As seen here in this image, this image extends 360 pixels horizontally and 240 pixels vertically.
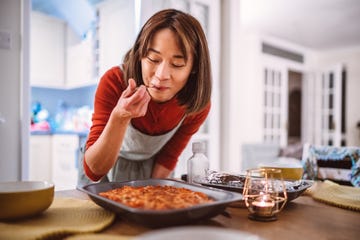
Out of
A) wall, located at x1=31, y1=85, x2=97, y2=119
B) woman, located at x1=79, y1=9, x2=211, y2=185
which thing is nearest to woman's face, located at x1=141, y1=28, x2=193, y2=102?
woman, located at x1=79, y1=9, x2=211, y2=185

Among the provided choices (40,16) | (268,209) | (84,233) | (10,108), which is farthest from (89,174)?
(40,16)

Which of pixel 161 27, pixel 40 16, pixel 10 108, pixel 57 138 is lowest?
pixel 57 138

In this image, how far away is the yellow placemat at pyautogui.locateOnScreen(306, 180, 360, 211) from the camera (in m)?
0.78

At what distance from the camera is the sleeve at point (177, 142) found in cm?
131

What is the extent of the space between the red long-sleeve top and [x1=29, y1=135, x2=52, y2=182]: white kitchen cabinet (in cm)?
255

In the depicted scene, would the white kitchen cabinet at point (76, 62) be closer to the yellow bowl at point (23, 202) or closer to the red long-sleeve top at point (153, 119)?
the red long-sleeve top at point (153, 119)

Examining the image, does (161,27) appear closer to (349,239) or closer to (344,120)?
(349,239)

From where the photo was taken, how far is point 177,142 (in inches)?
52.2

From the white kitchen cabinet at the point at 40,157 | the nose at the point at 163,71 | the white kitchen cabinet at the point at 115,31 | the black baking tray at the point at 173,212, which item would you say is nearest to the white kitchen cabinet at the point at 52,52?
the white kitchen cabinet at the point at 40,157

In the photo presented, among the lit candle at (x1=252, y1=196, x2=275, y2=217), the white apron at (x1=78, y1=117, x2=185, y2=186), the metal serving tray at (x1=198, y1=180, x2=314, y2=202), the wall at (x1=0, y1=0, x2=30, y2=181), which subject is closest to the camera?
the lit candle at (x1=252, y1=196, x2=275, y2=217)

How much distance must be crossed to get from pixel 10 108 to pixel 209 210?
164cm

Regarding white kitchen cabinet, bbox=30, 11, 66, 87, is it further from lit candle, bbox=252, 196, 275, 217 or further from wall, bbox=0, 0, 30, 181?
lit candle, bbox=252, 196, 275, 217

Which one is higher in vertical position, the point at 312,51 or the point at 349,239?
the point at 312,51

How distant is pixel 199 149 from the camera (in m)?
0.98
